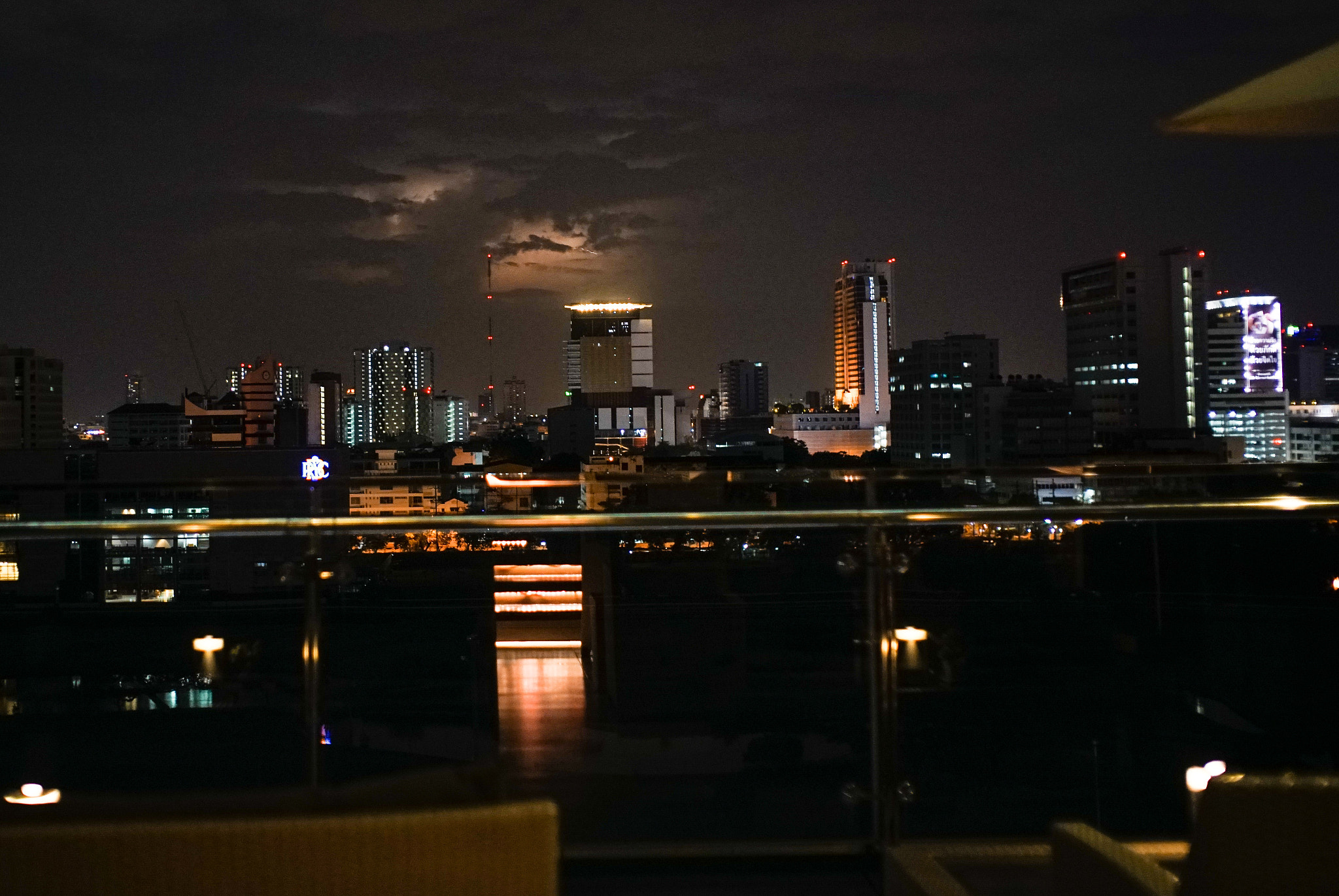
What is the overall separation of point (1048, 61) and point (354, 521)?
3731 centimetres

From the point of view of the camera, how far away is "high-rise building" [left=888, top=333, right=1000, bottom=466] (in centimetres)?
4678

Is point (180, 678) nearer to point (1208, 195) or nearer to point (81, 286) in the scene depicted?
point (1208, 195)

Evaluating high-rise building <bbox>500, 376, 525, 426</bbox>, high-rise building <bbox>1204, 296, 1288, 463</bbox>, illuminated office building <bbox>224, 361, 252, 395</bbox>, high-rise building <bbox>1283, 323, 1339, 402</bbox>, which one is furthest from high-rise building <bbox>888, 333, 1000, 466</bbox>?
high-rise building <bbox>500, 376, 525, 426</bbox>

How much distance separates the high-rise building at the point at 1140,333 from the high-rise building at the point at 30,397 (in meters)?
40.4

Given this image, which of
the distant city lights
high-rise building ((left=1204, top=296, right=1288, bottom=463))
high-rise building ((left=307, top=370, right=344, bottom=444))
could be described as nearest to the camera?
the distant city lights

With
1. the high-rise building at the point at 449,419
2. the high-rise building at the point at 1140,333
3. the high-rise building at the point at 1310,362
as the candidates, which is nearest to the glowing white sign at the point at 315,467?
the high-rise building at the point at 1140,333

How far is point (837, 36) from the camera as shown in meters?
73.5

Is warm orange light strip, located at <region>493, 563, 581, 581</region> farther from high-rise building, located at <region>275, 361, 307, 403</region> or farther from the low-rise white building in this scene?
high-rise building, located at <region>275, 361, 307, 403</region>

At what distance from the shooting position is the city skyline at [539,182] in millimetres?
52719

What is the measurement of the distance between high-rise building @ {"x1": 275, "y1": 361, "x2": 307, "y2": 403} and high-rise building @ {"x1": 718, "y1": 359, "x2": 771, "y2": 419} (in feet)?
179

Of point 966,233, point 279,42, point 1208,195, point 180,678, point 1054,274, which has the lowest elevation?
point 180,678

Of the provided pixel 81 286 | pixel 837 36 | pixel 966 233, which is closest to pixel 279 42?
pixel 81 286

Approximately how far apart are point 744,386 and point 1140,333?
8711 cm

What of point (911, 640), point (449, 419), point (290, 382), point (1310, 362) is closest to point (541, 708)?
point (911, 640)
